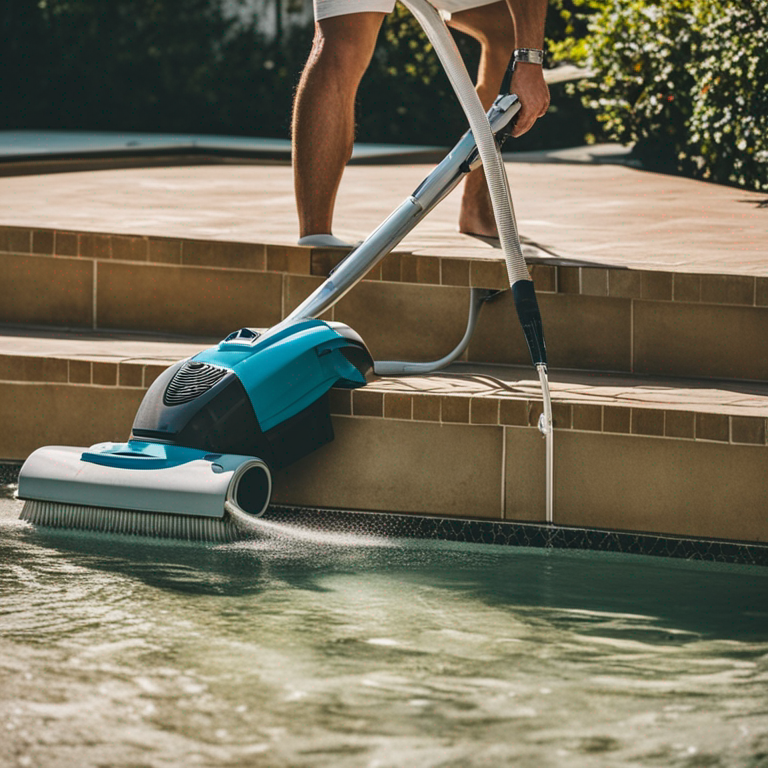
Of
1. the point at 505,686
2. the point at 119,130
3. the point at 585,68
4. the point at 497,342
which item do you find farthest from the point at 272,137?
the point at 505,686

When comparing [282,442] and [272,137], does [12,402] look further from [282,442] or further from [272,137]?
[272,137]

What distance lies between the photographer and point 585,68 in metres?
8.54

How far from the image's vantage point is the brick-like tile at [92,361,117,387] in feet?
11.4

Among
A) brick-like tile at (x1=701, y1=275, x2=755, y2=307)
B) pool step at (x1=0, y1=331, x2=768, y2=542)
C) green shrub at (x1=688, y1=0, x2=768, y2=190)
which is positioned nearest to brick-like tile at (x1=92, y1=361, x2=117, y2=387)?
pool step at (x1=0, y1=331, x2=768, y2=542)

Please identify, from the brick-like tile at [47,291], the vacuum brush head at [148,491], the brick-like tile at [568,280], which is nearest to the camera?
the vacuum brush head at [148,491]

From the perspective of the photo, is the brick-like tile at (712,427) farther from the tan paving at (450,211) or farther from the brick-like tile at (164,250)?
the brick-like tile at (164,250)

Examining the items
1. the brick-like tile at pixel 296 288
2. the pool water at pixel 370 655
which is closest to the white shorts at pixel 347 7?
the brick-like tile at pixel 296 288

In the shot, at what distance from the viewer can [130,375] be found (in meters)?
3.46

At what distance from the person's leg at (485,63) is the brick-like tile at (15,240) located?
1314 millimetres

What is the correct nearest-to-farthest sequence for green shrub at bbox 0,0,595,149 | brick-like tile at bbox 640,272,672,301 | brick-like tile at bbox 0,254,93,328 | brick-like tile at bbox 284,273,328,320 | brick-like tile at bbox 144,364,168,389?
brick-like tile at bbox 144,364,168,389 < brick-like tile at bbox 640,272,672,301 < brick-like tile at bbox 284,273,328,320 < brick-like tile at bbox 0,254,93,328 < green shrub at bbox 0,0,595,149

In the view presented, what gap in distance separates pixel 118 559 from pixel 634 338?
1509mm

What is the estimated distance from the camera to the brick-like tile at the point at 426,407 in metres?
3.24

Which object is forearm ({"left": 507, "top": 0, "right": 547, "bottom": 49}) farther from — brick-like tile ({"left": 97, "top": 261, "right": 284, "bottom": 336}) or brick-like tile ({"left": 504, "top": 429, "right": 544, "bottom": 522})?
brick-like tile ({"left": 504, "top": 429, "right": 544, "bottom": 522})

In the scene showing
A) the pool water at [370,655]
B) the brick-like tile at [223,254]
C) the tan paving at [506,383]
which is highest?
the brick-like tile at [223,254]
